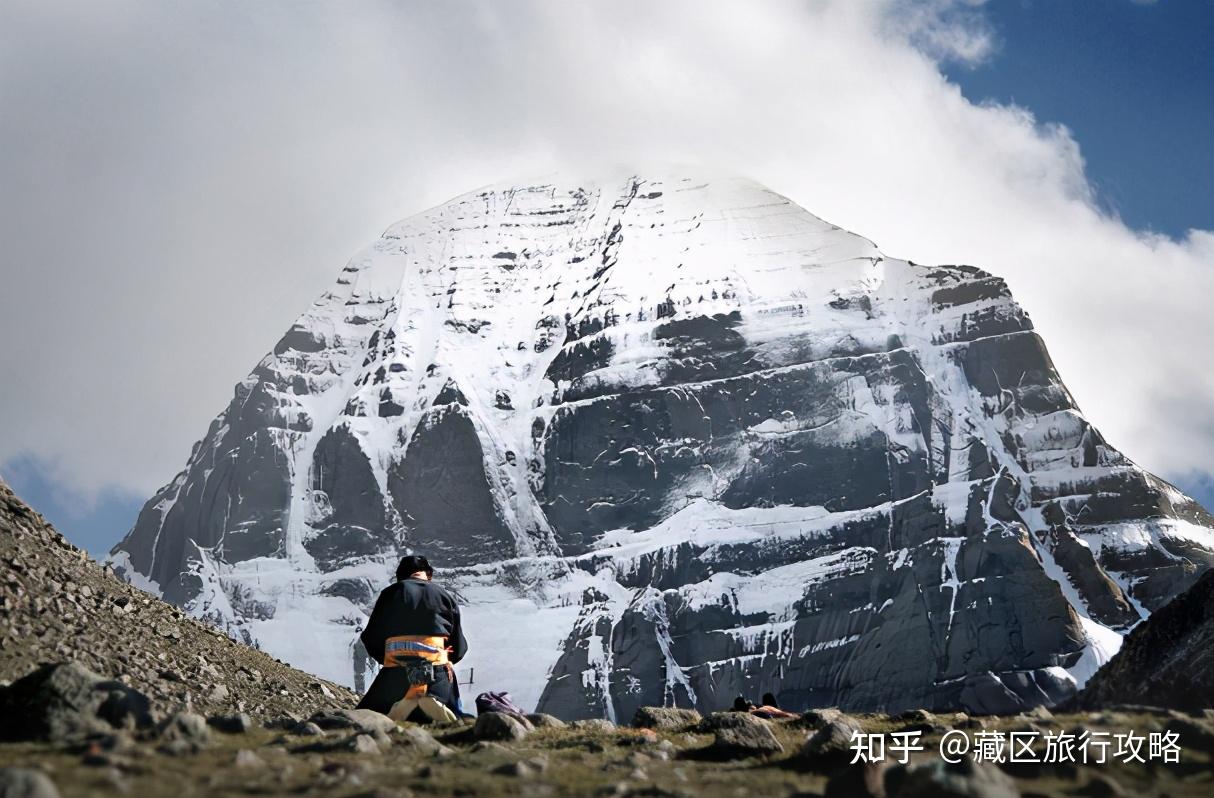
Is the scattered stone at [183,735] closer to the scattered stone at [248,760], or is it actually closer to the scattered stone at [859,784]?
the scattered stone at [248,760]

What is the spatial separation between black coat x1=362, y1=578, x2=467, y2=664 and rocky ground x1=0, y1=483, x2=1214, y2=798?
2.77 m

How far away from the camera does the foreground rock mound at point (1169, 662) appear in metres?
35.5

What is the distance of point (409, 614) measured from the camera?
2670 cm

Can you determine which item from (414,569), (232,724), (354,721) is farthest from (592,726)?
(232,724)

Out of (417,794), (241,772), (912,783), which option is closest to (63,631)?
(241,772)

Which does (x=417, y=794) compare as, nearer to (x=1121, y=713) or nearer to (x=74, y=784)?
(x=74, y=784)

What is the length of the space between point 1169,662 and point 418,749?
27.3 meters

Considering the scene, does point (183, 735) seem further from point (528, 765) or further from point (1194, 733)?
point (1194, 733)

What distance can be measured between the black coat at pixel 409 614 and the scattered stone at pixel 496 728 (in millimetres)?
4643

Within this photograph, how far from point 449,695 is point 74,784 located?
13326mm

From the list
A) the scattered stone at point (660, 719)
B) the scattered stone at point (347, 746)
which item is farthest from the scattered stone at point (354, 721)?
the scattered stone at point (660, 719)

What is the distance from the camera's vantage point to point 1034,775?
17359mm

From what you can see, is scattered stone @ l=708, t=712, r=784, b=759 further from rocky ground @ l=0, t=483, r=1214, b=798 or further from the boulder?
the boulder

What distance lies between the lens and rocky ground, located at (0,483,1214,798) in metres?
15.3
